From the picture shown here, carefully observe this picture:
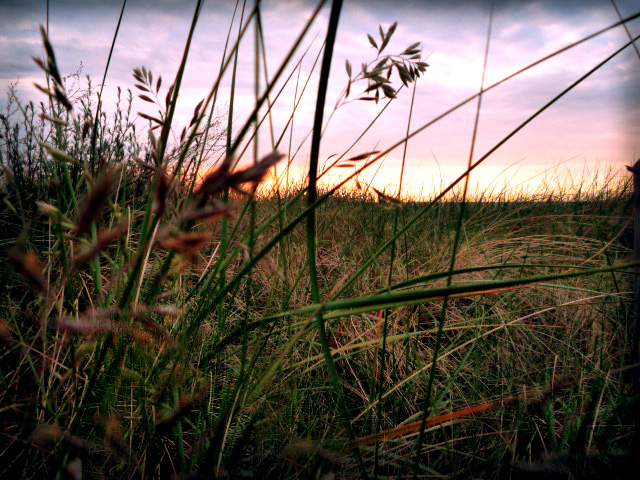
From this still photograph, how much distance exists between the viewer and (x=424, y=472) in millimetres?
1110

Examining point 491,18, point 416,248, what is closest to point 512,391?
point 491,18

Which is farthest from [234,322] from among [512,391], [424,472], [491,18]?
[491,18]

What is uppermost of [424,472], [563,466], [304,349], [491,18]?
[491,18]

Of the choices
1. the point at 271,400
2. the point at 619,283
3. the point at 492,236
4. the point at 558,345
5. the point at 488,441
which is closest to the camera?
the point at 271,400

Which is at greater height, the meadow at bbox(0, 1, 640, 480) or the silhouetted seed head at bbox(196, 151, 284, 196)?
the silhouetted seed head at bbox(196, 151, 284, 196)

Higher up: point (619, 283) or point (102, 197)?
point (102, 197)

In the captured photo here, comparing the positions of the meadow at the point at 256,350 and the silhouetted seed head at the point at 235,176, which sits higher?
the silhouetted seed head at the point at 235,176

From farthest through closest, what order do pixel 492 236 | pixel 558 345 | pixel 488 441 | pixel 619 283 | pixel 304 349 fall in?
pixel 492 236, pixel 619 283, pixel 558 345, pixel 304 349, pixel 488 441

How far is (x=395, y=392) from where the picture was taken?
1364 mm

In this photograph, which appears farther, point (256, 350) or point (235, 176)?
point (256, 350)

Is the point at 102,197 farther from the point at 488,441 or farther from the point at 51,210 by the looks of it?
the point at 488,441

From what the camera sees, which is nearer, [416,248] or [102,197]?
[102,197]

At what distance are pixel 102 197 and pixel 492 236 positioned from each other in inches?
132

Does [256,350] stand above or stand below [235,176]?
below
